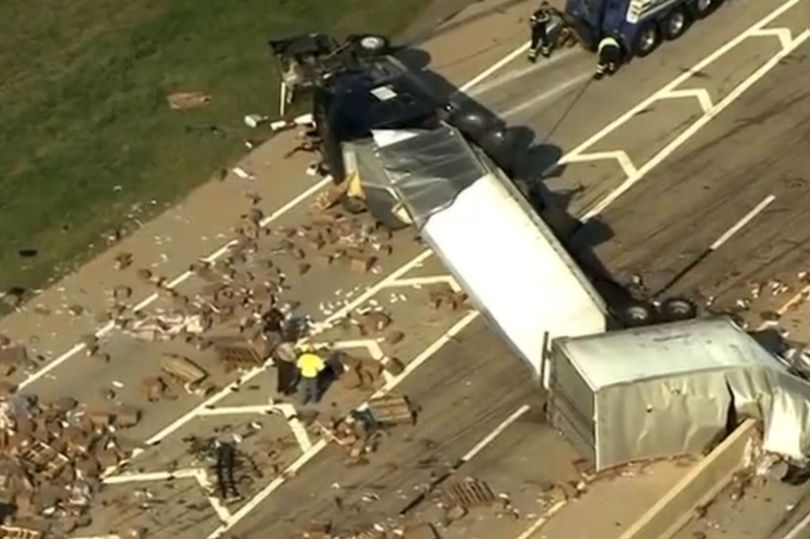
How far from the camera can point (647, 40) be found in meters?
37.0

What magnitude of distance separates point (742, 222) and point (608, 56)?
576 cm

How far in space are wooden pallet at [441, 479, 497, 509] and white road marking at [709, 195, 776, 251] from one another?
26.8ft

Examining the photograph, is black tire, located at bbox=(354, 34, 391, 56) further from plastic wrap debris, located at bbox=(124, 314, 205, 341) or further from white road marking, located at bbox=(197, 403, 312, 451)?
white road marking, located at bbox=(197, 403, 312, 451)

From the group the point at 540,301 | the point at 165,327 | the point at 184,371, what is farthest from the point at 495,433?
the point at 165,327

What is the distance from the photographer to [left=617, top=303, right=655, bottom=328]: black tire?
28.8m

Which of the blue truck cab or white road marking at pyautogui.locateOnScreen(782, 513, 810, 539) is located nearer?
white road marking at pyautogui.locateOnScreen(782, 513, 810, 539)

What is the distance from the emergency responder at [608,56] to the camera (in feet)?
119

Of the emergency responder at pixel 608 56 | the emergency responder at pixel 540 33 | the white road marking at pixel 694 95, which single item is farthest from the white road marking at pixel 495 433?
the emergency responder at pixel 540 33

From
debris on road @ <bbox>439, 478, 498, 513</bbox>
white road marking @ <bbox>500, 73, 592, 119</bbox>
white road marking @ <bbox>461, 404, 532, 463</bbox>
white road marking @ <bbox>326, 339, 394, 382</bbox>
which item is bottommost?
debris on road @ <bbox>439, 478, 498, 513</bbox>

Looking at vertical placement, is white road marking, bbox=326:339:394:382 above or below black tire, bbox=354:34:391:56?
below

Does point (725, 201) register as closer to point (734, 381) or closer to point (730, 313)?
point (730, 313)

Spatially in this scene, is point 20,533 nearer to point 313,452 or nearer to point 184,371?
point 184,371

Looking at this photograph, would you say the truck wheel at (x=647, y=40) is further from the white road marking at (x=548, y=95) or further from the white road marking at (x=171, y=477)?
the white road marking at (x=171, y=477)

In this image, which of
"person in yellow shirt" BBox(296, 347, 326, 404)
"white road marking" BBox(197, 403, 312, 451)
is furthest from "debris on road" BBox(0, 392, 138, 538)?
"person in yellow shirt" BBox(296, 347, 326, 404)
